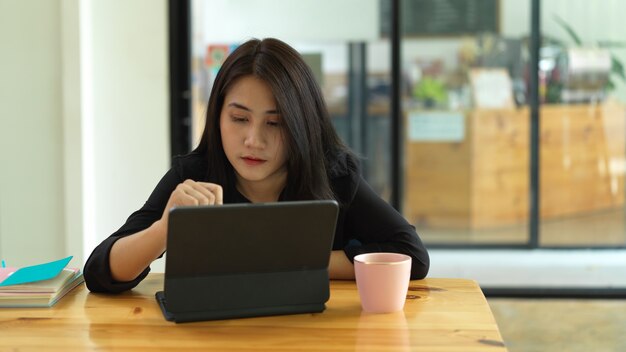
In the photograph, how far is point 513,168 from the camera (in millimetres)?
4773

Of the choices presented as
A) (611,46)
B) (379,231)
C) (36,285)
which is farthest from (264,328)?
(611,46)

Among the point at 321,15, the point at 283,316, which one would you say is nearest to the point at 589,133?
the point at 321,15

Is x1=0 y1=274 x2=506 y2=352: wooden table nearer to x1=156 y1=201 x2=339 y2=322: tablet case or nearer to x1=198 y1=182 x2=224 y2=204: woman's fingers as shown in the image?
x1=156 y1=201 x2=339 y2=322: tablet case

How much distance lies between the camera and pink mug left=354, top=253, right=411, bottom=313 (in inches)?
54.4

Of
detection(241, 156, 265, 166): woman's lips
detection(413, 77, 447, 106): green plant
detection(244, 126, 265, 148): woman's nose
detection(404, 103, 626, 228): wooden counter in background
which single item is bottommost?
detection(404, 103, 626, 228): wooden counter in background

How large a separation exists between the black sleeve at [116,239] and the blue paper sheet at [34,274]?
0.05 m

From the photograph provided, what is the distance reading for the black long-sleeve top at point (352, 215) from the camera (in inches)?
67.2

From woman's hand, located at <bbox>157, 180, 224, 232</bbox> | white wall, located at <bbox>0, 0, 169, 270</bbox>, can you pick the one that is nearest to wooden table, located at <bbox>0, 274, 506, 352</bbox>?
woman's hand, located at <bbox>157, 180, 224, 232</bbox>

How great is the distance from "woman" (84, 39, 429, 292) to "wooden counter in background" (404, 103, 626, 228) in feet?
9.77

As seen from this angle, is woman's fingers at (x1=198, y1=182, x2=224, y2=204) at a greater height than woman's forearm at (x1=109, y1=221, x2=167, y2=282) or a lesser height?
greater

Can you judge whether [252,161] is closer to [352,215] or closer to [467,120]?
[352,215]

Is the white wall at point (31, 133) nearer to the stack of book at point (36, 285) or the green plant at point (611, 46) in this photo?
the stack of book at point (36, 285)

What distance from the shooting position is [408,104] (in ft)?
15.6

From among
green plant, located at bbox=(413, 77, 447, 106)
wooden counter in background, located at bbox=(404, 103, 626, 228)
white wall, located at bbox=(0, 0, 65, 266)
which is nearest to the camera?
white wall, located at bbox=(0, 0, 65, 266)
